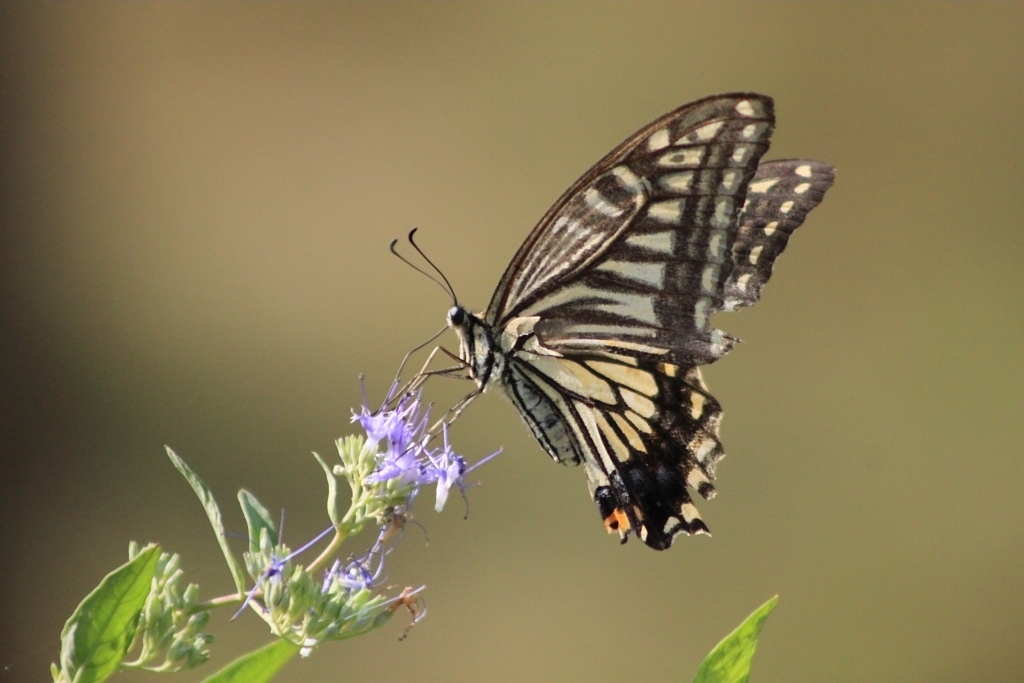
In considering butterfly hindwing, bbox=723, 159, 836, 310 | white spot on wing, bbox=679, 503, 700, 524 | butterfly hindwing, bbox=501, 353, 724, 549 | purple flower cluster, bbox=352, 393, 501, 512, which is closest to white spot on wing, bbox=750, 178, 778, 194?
butterfly hindwing, bbox=723, 159, 836, 310

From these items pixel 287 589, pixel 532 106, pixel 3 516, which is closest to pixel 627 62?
pixel 532 106

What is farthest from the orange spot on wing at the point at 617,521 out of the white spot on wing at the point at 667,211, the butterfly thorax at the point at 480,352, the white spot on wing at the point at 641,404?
the white spot on wing at the point at 667,211

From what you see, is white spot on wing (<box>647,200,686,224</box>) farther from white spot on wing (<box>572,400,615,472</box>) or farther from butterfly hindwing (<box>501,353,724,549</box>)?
white spot on wing (<box>572,400,615,472</box>)

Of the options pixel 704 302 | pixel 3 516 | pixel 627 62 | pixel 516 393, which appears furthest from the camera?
pixel 627 62

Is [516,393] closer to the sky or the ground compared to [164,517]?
closer to the ground

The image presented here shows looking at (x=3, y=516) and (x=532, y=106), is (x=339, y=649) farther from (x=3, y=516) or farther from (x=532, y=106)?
(x=532, y=106)
